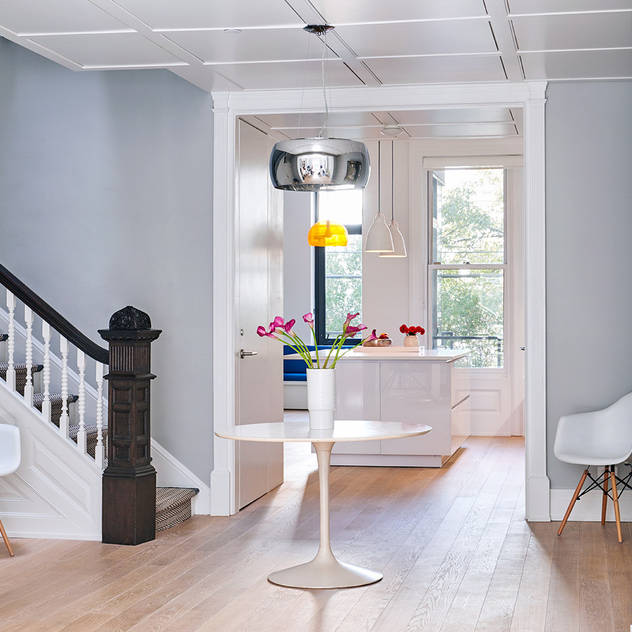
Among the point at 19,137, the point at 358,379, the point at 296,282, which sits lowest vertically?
the point at 358,379

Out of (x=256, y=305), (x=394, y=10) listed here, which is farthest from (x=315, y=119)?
(x=394, y=10)

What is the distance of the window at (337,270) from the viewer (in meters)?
12.7

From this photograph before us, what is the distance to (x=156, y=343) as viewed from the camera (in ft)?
20.9

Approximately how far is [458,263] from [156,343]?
4565 mm

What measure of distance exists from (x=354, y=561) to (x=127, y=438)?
A: 54.7 inches

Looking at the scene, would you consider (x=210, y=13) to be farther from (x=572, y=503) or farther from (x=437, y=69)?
(x=572, y=503)

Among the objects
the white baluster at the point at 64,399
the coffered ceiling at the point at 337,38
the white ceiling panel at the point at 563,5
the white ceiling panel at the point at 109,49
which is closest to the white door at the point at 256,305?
the coffered ceiling at the point at 337,38

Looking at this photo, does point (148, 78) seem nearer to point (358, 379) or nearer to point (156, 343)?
point (156, 343)

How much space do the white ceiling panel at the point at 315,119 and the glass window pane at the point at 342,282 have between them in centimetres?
600

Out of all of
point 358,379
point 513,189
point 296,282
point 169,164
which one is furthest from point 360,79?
point 296,282

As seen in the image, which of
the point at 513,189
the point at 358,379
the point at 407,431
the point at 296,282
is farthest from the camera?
the point at 296,282

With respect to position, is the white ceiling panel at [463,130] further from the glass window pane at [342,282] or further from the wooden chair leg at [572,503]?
the glass window pane at [342,282]

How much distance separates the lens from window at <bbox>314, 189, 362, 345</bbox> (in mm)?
12695

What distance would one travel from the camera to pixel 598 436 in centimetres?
585
